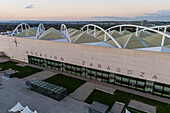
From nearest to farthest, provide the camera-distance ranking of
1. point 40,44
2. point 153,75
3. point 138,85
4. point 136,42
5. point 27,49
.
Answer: point 153,75 → point 138,85 → point 136,42 → point 40,44 → point 27,49

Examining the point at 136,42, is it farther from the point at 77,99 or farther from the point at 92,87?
the point at 77,99

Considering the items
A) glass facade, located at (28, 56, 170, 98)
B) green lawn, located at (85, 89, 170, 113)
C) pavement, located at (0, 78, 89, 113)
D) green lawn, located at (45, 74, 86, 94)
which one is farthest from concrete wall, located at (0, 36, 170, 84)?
pavement, located at (0, 78, 89, 113)

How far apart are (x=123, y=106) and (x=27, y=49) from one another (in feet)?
118

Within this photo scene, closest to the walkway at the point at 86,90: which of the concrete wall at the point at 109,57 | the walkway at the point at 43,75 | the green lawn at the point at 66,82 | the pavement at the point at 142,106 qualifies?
the green lawn at the point at 66,82

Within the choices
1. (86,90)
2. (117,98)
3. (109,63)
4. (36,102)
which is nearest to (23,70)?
(36,102)


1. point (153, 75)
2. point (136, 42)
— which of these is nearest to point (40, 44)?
point (136, 42)

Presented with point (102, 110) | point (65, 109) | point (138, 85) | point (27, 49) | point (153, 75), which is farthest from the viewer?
point (27, 49)

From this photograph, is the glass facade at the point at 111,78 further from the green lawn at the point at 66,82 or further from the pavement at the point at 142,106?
the pavement at the point at 142,106

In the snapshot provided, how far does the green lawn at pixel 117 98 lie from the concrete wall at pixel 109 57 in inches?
164

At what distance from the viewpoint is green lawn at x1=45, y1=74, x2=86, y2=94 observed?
26.0m

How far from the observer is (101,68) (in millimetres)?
28000

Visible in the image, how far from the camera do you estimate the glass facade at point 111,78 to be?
900 inches

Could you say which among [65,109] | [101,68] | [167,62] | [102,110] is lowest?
[65,109]

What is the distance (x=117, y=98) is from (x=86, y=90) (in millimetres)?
6427
